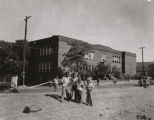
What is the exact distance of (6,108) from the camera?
12.0 metres

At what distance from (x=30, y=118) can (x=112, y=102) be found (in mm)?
8055

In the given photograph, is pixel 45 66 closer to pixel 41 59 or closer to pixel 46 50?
pixel 41 59

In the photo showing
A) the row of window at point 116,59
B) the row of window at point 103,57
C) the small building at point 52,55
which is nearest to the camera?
the small building at point 52,55

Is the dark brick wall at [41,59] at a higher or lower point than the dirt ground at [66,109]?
higher

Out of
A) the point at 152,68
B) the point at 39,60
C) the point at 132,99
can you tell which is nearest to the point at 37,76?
the point at 39,60

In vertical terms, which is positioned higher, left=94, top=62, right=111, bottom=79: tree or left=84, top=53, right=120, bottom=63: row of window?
left=84, top=53, right=120, bottom=63: row of window

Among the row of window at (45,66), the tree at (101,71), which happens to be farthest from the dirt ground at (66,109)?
the row of window at (45,66)

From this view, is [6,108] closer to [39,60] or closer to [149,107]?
[149,107]

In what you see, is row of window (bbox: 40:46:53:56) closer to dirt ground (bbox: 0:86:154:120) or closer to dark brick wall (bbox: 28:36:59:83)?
dark brick wall (bbox: 28:36:59:83)

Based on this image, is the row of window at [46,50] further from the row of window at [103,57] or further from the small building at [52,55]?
the row of window at [103,57]

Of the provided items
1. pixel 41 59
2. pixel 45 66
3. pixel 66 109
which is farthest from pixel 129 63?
pixel 66 109

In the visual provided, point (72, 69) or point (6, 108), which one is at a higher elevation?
point (72, 69)

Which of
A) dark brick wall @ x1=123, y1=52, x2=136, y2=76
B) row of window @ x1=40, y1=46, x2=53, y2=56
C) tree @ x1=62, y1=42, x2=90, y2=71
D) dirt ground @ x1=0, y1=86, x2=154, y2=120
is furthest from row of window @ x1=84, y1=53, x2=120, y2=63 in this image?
dirt ground @ x1=0, y1=86, x2=154, y2=120

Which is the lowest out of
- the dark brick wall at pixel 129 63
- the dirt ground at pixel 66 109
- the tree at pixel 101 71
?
the dirt ground at pixel 66 109
